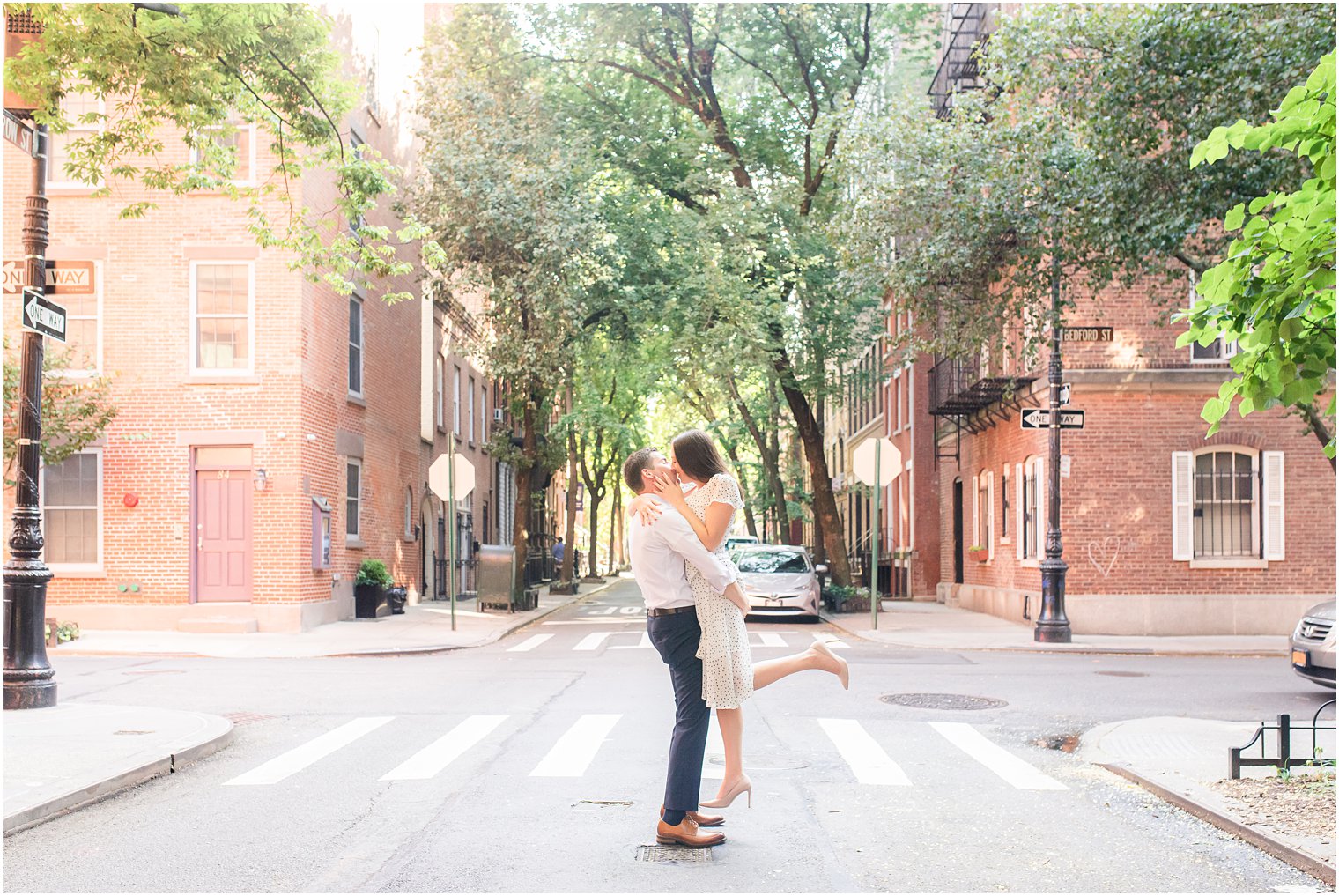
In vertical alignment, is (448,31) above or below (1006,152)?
above

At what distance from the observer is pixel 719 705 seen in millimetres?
6383

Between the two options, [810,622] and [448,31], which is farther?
[448,31]

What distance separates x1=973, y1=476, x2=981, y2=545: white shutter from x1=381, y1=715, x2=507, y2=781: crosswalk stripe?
798 inches

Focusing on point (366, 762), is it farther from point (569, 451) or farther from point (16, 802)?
point (569, 451)

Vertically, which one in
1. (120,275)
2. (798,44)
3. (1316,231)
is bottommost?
(1316,231)

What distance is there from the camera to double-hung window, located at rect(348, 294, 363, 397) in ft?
87.5

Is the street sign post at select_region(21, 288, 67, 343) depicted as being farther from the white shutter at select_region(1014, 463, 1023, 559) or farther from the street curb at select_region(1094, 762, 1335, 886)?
the white shutter at select_region(1014, 463, 1023, 559)

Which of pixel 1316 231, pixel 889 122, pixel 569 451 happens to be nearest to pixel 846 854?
pixel 1316 231

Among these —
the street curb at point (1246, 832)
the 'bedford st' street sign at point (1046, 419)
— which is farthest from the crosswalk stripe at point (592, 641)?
the street curb at point (1246, 832)

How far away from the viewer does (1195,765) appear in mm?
8805

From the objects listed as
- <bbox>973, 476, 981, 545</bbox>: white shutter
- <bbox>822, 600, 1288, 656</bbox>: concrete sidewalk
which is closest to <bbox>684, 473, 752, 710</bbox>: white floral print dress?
<bbox>822, 600, 1288, 656</bbox>: concrete sidewalk

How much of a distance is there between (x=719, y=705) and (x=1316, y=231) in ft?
11.4

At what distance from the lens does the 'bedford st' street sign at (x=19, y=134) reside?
1145 cm

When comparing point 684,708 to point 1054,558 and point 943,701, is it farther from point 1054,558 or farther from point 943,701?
point 1054,558
